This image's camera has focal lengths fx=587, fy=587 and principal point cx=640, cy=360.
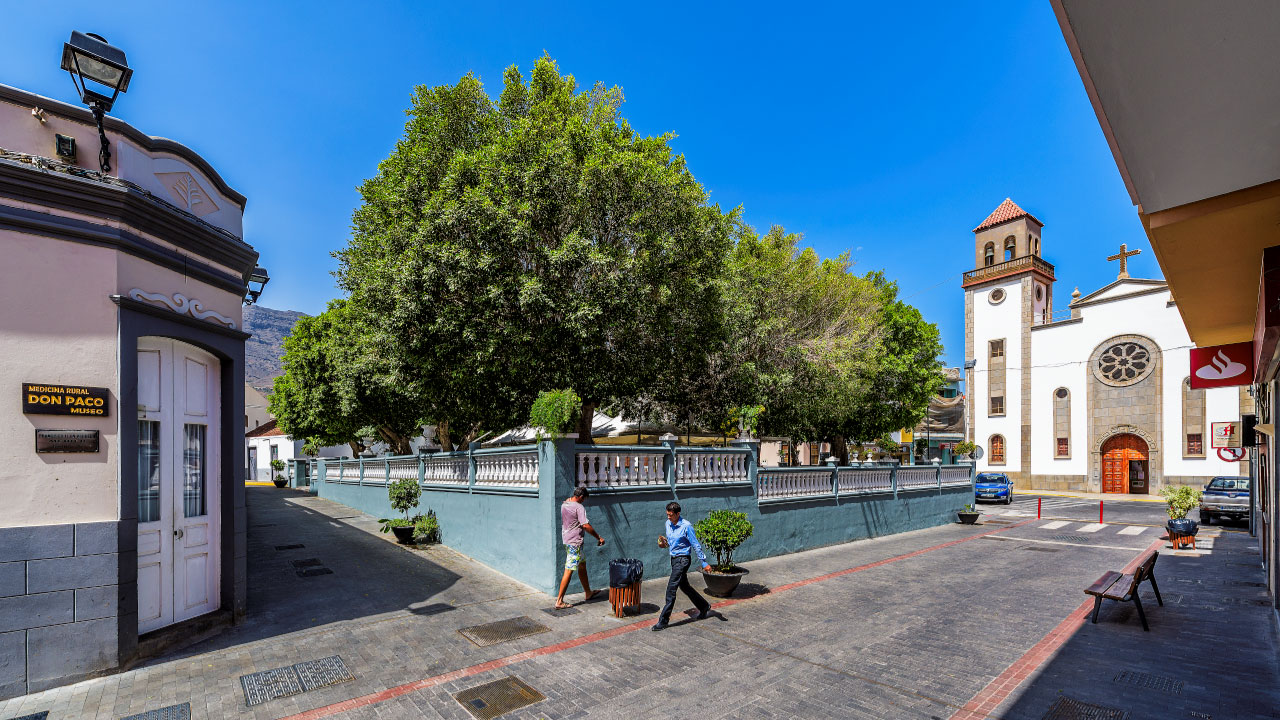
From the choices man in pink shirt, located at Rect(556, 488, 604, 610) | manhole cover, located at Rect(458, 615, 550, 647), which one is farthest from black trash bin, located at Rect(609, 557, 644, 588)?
manhole cover, located at Rect(458, 615, 550, 647)

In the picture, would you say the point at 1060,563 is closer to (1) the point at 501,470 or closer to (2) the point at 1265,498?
(2) the point at 1265,498

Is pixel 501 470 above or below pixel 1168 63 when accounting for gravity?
below

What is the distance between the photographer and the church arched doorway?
3525 centimetres

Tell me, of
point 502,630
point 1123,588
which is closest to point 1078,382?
point 1123,588

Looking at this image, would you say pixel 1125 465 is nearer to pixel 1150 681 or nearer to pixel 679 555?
pixel 1150 681

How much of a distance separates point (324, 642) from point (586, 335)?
6.43 metres

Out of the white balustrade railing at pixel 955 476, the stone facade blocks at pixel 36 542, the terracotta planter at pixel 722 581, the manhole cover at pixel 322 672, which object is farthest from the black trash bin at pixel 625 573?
the white balustrade railing at pixel 955 476

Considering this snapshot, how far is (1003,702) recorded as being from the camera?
19.2 ft

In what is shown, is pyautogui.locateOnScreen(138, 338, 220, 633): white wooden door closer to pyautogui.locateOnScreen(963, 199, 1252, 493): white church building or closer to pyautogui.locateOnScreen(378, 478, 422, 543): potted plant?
pyautogui.locateOnScreen(378, 478, 422, 543): potted plant

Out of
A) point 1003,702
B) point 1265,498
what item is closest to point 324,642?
point 1003,702

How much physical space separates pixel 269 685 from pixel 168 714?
870 mm

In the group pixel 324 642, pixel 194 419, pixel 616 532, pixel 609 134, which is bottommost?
pixel 324 642

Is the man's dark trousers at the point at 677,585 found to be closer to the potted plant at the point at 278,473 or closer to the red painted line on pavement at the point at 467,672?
the red painted line on pavement at the point at 467,672

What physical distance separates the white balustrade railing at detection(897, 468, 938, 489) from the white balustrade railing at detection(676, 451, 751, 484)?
785cm
